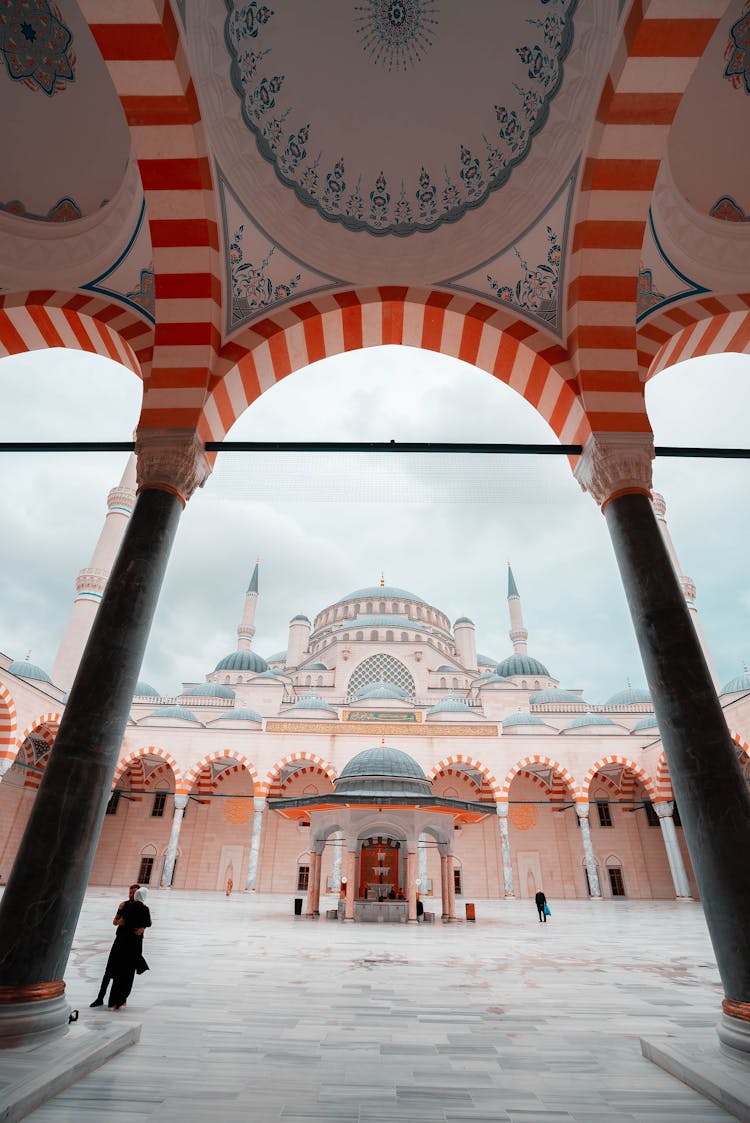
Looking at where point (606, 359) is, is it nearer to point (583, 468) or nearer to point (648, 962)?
point (583, 468)

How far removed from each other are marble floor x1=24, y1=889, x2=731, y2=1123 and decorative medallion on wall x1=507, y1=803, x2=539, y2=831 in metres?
15.3

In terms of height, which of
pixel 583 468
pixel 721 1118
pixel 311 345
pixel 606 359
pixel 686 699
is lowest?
pixel 721 1118

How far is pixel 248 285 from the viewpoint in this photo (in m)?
4.98

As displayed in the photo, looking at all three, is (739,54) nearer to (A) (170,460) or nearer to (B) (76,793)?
(A) (170,460)

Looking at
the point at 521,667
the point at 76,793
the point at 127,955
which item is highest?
the point at 521,667

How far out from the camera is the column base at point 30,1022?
8.20 ft

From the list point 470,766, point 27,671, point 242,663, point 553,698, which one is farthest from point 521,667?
point 27,671

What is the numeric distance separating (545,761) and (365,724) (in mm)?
6092

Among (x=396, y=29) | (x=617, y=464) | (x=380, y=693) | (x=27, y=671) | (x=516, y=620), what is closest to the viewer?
(x=617, y=464)

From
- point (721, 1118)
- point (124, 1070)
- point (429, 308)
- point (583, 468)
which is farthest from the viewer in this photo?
point (429, 308)

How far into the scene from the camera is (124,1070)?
2.53 m

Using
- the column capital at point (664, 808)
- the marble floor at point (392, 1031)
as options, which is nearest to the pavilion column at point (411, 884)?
the marble floor at point (392, 1031)

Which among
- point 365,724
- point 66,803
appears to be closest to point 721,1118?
point 66,803

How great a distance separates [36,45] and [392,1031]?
6.90 meters
